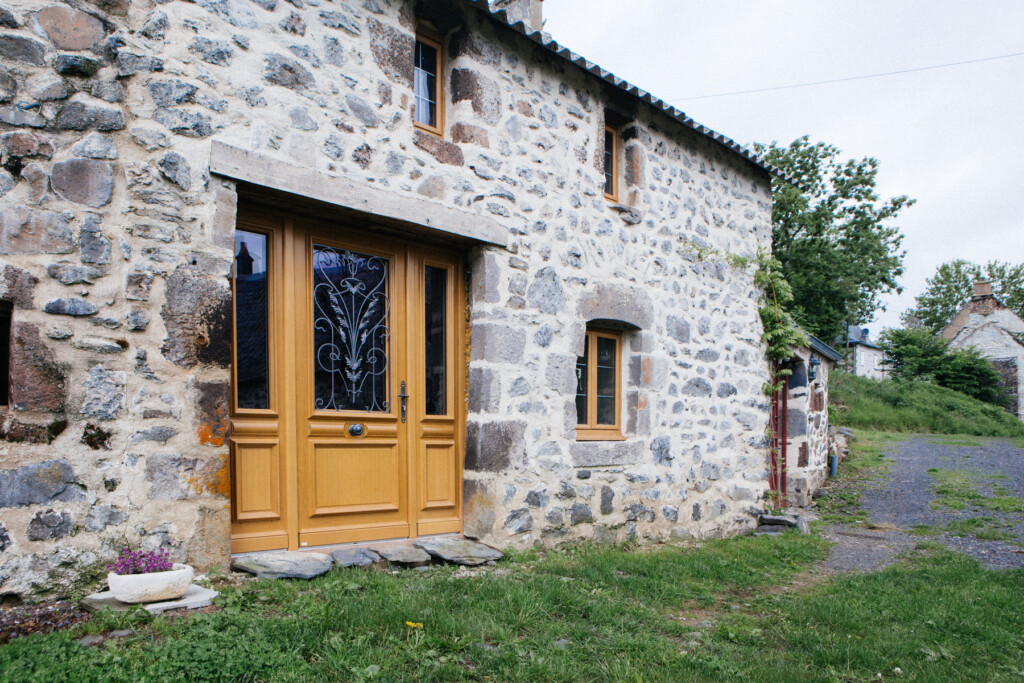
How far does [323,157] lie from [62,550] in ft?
8.48

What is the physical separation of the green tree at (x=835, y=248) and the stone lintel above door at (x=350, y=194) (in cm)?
1538

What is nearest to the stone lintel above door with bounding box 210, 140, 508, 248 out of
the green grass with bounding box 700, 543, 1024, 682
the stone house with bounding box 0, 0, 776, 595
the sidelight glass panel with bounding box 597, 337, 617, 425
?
the stone house with bounding box 0, 0, 776, 595

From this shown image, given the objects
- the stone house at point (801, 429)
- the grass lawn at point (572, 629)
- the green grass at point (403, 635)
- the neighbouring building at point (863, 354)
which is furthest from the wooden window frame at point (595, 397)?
the neighbouring building at point (863, 354)

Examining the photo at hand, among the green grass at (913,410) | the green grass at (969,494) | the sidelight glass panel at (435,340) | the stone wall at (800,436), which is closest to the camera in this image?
the sidelight glass panel at (435,340)

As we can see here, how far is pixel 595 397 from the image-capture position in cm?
632

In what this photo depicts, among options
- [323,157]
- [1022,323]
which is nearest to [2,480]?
[323,157]

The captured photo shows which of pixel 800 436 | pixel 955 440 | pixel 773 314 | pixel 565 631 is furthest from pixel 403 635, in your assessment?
pixel 955 440

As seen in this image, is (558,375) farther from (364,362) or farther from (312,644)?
(312,644)

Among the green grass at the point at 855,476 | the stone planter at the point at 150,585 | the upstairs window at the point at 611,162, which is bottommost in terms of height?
the green grass at the point at 855,476

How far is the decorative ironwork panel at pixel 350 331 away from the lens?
4520mm

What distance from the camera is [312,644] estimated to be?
9.37 ft

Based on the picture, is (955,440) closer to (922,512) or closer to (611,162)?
(922,512)

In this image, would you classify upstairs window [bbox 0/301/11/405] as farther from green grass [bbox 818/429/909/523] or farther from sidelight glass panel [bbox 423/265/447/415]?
green grass [bbox 818/429/909/523]

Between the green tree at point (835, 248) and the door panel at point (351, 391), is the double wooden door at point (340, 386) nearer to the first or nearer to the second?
the door panel at point (351, 391)
